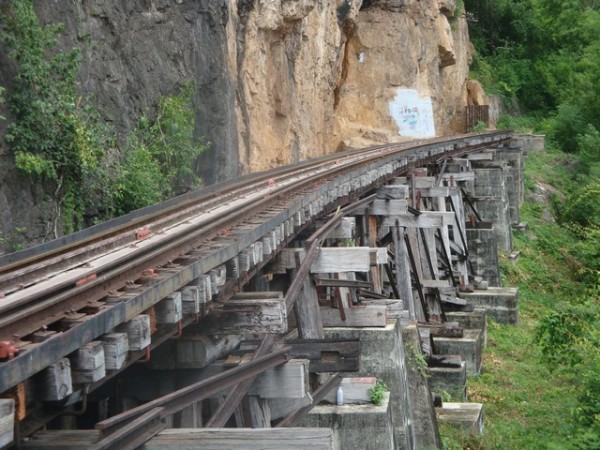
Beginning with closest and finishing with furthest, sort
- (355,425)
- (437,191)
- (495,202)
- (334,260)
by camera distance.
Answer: (355,425) → (334,260) → (437,191) → (495,202)

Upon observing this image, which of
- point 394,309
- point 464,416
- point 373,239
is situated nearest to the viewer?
point 394,309

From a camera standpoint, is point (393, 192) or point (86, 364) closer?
point (86, 364)

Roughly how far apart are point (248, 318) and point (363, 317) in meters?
2.85

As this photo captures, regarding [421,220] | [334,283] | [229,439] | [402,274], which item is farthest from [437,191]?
[229,439]

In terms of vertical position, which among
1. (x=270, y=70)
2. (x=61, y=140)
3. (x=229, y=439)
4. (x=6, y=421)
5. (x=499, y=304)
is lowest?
(x=499, y=304)

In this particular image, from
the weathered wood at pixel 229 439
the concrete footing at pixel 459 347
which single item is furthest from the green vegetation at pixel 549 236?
the weathered wood at pixel 229 439

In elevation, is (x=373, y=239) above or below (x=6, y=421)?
below

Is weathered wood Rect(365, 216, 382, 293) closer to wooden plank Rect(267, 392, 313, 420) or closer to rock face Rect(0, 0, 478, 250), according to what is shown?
rock face Rect(0, 0, 478, 250)

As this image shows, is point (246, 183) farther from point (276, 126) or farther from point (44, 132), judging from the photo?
point (276, 126)

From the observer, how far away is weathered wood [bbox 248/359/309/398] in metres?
6.40

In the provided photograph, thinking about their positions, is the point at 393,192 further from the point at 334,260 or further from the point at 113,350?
the point at 113,350

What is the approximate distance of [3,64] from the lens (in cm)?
1208

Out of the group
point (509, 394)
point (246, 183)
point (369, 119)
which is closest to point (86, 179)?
point (246, 183)

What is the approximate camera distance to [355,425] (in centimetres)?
828
